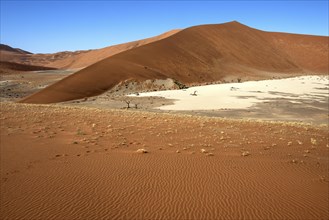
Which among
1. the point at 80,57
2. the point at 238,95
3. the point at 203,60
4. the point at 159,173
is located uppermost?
the point at 80,57

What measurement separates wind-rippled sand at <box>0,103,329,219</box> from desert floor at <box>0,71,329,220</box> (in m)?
0.02

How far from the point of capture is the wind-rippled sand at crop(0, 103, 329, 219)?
668 centimetres

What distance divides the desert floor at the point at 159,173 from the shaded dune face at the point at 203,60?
2298cm

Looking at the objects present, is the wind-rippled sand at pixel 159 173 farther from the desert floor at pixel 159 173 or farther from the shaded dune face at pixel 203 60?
the shaded dune face at pixel 203 60

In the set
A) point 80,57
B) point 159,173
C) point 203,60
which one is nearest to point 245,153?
point 159,173

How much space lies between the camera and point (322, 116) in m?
23.9

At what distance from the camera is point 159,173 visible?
8867mm

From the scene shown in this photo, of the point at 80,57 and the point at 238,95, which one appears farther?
the point at 80,57

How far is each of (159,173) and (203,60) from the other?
5105 centimetres

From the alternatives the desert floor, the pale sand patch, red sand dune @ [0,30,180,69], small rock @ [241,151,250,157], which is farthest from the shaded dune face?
red sand dune @ [0,30,180,69]

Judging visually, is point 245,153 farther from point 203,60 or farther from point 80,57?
point 80,57

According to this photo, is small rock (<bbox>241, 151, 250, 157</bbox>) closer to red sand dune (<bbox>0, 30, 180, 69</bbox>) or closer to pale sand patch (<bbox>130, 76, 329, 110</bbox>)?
pale sand patch (<bbox>130, 76, 329, 110</bbox>)

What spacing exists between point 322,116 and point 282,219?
19767 mm

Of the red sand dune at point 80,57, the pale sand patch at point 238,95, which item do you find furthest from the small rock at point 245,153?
the red sand dune at point 80,57
